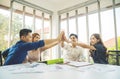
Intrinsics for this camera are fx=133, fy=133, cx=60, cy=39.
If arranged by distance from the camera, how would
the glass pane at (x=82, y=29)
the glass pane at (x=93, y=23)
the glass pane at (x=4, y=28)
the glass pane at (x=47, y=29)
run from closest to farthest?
the glass pane at (x=4, y=28) → the glass pane at (x=93, y=23) → the glass pane at (x=82, y=29) → the glass pane at (x=47, y=29)

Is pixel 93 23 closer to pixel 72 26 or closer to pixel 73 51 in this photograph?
pixel 72 26

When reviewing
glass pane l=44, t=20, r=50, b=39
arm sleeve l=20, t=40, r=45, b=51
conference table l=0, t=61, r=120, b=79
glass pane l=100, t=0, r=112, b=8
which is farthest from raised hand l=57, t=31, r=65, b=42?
glass pane l=44, t=20, r=50, b=39

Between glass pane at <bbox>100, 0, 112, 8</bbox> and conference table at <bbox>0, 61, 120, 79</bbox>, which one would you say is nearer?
conference table at <bbox>0, 61, 120, 79</bbox>

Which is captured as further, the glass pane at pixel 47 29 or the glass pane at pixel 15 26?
the glass pane at pixel 47 29

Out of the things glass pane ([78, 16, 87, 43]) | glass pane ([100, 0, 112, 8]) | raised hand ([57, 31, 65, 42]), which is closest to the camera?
raised hand ([57, 31, 65, 42])

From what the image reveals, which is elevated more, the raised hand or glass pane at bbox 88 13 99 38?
glass pane at bbox 88 13 99 38

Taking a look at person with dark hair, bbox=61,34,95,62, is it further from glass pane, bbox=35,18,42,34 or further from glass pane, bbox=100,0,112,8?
glass pane, bbox=35,18,42,34

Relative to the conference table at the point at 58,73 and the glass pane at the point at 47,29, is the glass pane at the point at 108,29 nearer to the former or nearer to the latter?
the glass pane at the point at 47,29

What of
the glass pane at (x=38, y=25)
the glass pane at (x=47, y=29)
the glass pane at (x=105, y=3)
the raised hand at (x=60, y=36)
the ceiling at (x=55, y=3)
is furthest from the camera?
the glass pane at (x=47, y=29)

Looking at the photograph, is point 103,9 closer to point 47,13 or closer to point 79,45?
point 79,45

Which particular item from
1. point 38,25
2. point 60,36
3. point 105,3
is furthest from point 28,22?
point 105,3

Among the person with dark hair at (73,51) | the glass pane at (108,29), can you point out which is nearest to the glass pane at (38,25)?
the person with dark hair at (73,51)

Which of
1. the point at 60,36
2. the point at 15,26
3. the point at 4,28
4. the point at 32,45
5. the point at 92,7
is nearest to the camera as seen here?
the point at 32,45

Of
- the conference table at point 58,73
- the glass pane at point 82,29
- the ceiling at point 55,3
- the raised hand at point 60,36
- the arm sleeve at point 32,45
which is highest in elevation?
the ceiling at point 55,3
